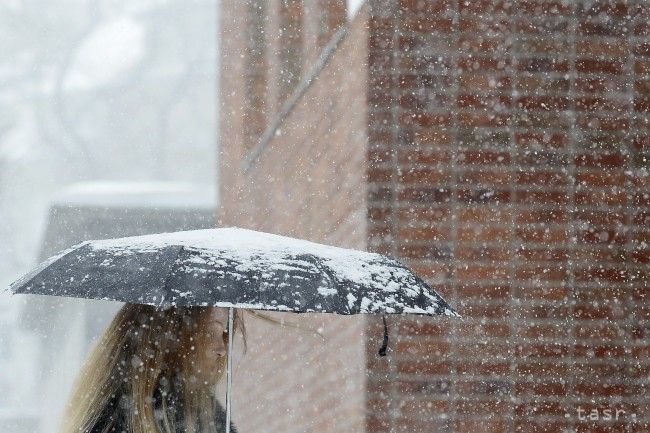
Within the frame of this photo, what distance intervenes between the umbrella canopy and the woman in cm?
27

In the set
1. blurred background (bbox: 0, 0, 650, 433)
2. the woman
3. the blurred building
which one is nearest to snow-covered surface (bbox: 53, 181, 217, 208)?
blurred background (bbox: 0, 0, 650, 433)

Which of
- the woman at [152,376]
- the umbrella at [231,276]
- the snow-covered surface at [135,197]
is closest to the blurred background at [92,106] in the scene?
the snow-covered surface at [135,197]

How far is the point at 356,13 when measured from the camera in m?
5.70

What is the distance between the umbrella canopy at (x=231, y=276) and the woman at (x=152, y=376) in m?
0.27

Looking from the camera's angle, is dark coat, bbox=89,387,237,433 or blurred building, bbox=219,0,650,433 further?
blurred building, bbox=219,0,650,433

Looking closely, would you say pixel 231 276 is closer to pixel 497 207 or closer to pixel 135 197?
pixel 497 207

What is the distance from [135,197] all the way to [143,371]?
15742mm

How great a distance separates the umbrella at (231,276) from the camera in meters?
3.45

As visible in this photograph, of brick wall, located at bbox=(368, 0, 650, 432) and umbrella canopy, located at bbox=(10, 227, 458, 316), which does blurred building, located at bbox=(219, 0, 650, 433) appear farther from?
umbrella canopy, located at bbox=(10, 227, 458, 316)

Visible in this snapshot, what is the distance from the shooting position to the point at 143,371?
3.78 m

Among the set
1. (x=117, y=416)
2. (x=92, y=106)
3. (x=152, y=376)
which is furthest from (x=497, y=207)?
(x=92, y=106)

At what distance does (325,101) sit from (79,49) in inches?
1046

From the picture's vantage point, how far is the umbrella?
3.45 metres

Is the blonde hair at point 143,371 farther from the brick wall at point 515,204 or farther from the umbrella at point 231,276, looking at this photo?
the brick wall at point 515,204
